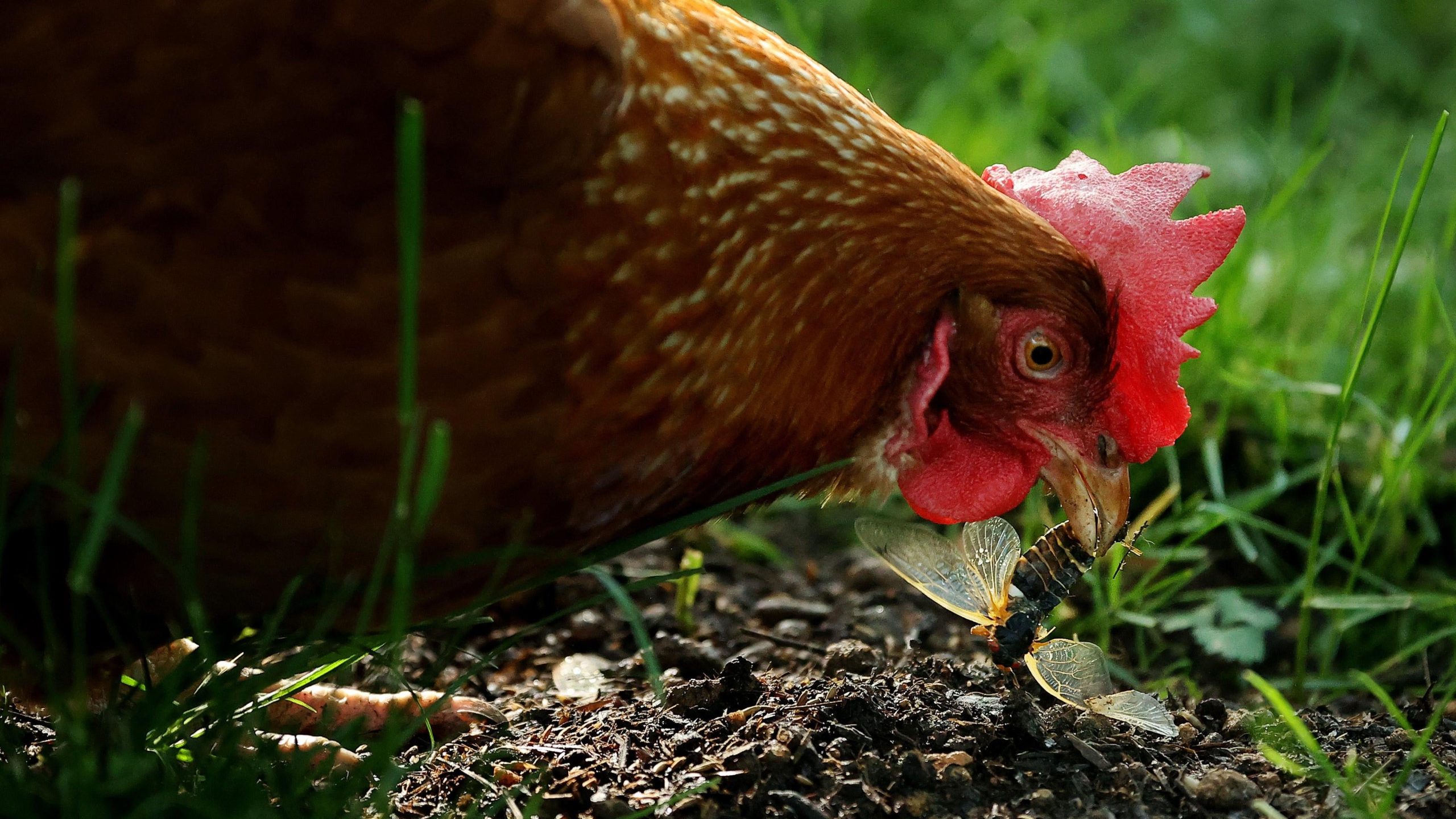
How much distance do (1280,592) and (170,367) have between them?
7.96 feet

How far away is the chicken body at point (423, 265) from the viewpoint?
1.70 meters

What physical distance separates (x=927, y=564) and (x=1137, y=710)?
45 cm

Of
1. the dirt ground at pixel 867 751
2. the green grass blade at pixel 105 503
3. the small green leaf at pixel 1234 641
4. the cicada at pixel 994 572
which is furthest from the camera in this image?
the small green leaf at pixel 1234 641

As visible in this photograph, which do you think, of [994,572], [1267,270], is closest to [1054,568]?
[994,572]

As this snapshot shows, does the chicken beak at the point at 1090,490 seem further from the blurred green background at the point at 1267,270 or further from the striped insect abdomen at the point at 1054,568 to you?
the blurred green background at the point at 1267,270

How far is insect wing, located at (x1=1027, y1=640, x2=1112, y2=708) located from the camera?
2174 millimetres

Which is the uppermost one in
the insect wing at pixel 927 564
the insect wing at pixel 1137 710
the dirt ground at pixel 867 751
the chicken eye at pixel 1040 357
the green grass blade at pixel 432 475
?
the chicken eye at pixel 1040 357

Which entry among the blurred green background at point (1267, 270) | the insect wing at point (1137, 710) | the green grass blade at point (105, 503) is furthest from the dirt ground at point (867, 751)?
the green grass blade at point (105, 503)

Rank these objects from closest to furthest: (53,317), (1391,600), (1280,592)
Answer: (53,317), (1391,600), (1280,592)

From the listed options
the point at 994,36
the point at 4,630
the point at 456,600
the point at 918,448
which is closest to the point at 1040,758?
the point at 918,448

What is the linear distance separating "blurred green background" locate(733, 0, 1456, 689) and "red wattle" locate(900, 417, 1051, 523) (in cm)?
42

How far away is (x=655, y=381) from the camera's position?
1994 millimetres

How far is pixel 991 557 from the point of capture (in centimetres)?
246

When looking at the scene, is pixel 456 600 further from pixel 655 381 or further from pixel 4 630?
pixel 4 630
